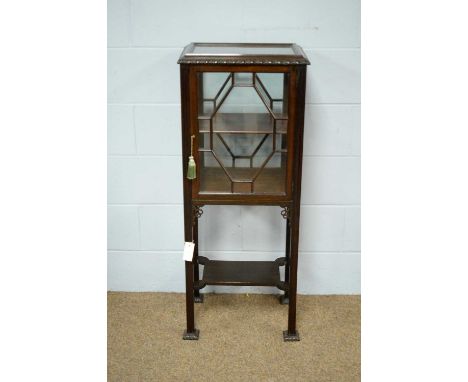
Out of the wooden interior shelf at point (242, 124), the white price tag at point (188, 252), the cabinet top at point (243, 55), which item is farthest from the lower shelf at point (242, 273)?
the cabinet top at point (243, 55)

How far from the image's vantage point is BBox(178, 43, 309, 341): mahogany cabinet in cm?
201

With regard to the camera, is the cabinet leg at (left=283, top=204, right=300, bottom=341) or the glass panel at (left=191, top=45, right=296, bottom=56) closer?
the glass panel at (left=191, top=45, right=296, bottom=56)

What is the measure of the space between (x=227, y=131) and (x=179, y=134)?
45cm

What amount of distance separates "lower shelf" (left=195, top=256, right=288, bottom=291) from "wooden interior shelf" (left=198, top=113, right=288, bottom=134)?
0.71 meters

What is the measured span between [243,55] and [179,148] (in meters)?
0.65

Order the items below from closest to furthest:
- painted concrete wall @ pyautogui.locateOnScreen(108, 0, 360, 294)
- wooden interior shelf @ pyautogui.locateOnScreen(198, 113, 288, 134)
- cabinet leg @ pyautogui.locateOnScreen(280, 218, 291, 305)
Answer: wooden interior shelf @ pyautogui.locateOnScreen(198, 113, 288, 134) → painted concrete wall @ pyautogui.locateOnScreen(108, 0, 360, 294) → cabinet leg @ pyautogui.locateOnScreen(280, 218, 291, 305)

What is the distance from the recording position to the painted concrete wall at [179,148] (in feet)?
7.72

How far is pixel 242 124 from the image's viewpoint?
2117 mm

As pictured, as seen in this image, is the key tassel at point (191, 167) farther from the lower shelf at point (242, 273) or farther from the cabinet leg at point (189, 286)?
the lower shelf at point (242, 273)

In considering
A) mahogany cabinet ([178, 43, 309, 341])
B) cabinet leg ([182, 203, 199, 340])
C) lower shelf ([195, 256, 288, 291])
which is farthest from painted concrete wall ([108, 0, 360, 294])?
cabinet leg ([182, 203, 199, 340])

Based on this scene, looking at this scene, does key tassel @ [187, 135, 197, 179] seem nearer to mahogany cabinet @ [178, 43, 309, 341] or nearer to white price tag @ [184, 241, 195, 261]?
mahogany cabinet @ [178, 43, 309, 341]

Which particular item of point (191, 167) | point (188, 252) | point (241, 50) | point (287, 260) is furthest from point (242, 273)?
point (241, 50)

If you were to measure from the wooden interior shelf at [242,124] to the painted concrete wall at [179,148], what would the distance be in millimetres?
423

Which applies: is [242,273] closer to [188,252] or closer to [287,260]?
[287,260]
